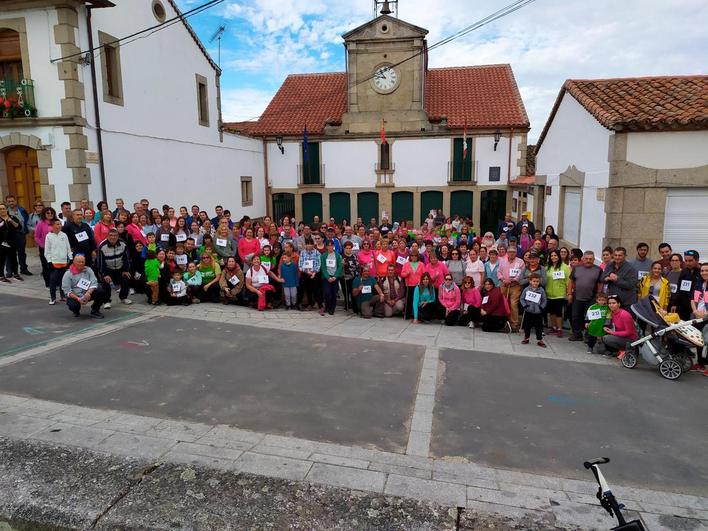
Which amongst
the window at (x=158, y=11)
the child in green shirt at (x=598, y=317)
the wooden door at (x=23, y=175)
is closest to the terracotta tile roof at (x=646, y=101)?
the child in green shirt at (x=598, y=317)

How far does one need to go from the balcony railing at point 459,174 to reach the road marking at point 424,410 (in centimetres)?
1716

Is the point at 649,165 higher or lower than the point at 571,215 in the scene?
higher

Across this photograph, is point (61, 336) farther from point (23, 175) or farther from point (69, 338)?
point (23, 175)

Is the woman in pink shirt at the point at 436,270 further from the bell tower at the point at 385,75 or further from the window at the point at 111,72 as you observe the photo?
the bell tower at the point at 385,75

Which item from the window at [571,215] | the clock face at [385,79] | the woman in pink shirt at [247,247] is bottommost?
the woman in pink shirt at [247,247]

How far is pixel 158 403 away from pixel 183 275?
5482 mm

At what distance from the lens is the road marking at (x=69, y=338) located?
24.3 feet

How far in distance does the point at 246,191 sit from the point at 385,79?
8.39 meters

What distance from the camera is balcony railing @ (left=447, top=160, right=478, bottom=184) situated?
23859mm

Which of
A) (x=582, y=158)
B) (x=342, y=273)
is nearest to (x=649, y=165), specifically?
(x=582, y=158)

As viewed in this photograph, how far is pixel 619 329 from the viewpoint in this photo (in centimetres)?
837

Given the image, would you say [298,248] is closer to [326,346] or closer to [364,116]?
[326,346]

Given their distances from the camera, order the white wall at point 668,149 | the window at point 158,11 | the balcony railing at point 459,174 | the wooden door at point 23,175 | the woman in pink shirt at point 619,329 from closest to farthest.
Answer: the woman in pink shirt at point 619,329 < the white wall at point 668,149 < the wooden door at point 23,175 < the window at point 158,11 < the balcony railing at point 459,174

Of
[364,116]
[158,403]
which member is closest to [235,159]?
[364,116]
